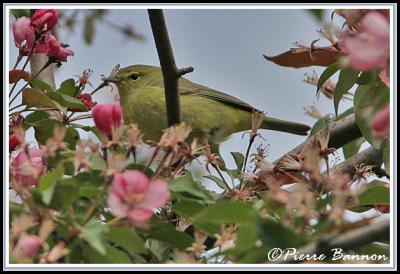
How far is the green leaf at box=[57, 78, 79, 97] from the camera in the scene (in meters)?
3.69

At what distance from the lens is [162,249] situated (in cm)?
262

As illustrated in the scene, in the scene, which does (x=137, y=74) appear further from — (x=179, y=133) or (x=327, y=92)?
(x=179, y=133)

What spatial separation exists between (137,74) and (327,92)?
7.22ft

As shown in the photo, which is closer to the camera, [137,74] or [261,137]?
[261,137]

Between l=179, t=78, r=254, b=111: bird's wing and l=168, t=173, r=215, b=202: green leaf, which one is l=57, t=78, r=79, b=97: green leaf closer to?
l=168, t=173, r=215, b=202: green leaf

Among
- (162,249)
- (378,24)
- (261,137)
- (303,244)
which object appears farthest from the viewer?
(261,137)

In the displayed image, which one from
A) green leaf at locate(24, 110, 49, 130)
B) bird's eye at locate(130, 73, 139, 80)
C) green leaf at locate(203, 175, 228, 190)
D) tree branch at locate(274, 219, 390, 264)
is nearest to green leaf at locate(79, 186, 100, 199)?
tree branch at locate(274, 219, 390, 264)

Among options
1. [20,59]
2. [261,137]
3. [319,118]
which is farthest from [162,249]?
[319,118]

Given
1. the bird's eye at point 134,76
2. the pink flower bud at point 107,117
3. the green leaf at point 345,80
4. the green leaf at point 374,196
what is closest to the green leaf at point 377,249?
the green leaf at point 374,196

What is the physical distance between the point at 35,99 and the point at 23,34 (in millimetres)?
306

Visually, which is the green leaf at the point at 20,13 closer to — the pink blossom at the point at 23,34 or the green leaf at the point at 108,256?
the pink blossom at the point at 23,34

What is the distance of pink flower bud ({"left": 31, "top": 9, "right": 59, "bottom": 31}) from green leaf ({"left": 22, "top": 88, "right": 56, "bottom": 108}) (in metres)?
0.31

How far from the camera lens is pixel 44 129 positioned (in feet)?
10.8

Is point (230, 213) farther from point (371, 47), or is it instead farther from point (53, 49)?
point (53, 49)
